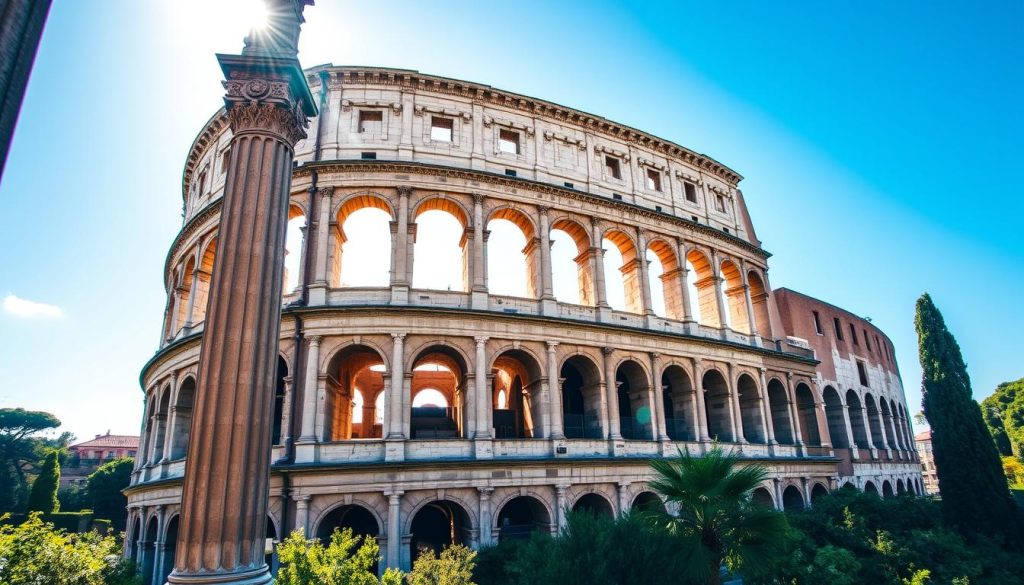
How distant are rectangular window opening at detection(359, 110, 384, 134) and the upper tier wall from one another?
5 cm

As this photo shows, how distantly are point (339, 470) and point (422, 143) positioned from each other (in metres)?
14.5

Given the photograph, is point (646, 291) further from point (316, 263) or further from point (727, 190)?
point (316, 263)

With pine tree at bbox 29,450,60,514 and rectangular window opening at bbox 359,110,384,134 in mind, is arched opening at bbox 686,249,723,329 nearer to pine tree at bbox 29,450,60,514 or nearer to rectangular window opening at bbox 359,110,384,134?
rectangular window opening at bbox 359,110,384,134

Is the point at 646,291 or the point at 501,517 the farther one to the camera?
the point at 646,291

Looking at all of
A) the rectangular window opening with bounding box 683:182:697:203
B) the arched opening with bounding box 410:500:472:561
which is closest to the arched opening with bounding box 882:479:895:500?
the rectangular window opening with bounding box 683:182:697:203

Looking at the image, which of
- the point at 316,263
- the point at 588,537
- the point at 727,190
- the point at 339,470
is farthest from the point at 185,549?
the point at 727,190

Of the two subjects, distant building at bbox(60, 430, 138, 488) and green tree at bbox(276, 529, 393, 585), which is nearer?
green tree at bbox(276, 529, 393, 585)

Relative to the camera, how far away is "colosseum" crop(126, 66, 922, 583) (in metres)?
19.8

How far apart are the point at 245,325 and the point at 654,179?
25977 millimetres

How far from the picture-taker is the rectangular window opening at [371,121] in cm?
2466

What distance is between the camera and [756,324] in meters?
31.8

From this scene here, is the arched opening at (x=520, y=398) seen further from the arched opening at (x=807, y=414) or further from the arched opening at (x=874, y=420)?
the arched opening at (x=874, y=420)

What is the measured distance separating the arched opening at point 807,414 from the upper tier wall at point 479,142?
35.9ft

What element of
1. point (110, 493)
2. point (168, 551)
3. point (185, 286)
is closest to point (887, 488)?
point (168, 551)
